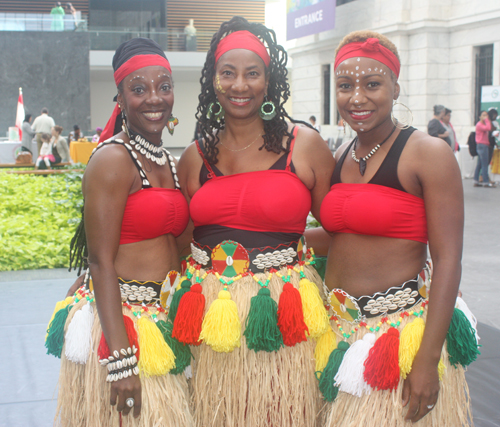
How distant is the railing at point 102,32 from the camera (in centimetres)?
2048

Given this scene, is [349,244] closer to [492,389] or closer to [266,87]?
[266,87]

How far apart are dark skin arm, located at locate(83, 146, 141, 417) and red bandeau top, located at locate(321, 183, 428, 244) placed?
34.5 inches

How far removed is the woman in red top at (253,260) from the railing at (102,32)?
20.6 m

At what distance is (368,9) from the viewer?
18828mm

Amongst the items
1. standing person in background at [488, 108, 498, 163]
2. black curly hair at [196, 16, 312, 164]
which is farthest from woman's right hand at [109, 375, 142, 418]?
standing person in background at [488, 108, 498, 163]

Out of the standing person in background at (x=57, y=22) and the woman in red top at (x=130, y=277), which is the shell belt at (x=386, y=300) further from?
the standing person in background at (x=57, y=22)

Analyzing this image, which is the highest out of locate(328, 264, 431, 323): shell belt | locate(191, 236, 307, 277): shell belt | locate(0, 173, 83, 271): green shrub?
locate(191, 236, 307, 277): shell belt

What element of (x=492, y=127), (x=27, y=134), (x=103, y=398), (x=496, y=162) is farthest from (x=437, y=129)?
(x=27, y=134)

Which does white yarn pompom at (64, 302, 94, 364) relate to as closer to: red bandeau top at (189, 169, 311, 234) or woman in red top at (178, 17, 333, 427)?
woman in red top at (178, 17, 333, 427)

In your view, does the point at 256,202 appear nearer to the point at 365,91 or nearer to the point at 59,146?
the point at 365,91

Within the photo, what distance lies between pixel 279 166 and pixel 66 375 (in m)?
1.26

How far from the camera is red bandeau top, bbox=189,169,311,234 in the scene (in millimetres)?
2266

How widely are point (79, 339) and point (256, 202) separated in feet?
2.99

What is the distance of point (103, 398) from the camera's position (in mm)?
2170
